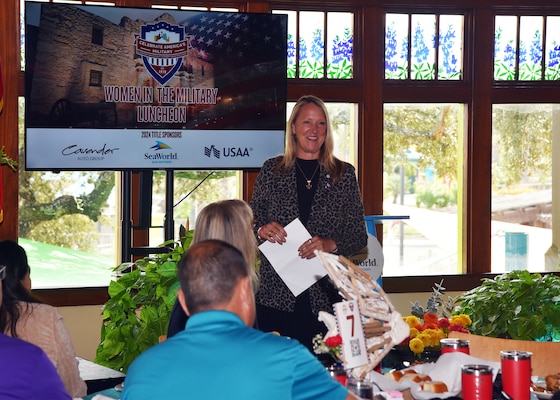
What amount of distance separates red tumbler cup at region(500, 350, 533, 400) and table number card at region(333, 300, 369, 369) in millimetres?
462

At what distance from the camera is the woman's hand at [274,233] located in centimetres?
358

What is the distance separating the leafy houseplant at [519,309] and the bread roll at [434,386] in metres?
2.24

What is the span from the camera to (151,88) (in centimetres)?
539

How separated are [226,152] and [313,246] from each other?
212 centimetres

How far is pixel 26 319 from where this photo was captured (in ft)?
9.36

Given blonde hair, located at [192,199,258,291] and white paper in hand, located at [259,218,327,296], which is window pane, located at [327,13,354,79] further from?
blonde hair, located at [192,199,258,291]

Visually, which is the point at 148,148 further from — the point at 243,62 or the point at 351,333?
the point at 351,333

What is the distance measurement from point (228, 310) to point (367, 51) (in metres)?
4.60

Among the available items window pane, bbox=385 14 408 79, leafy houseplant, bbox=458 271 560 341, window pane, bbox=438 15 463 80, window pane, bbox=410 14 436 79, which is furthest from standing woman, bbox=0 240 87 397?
window pane, bbox=438 15 463 80

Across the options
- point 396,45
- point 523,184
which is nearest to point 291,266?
point 396,45

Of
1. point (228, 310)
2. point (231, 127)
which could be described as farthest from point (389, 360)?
point (231, 127)

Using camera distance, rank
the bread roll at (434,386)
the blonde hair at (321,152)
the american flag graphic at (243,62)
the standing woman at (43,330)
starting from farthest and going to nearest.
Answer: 1. the american flag graphic at (243,62)
2. the blonde hair at (321,152)
3. the standing woman at (43,330)
4. the bread roll at (434,386)

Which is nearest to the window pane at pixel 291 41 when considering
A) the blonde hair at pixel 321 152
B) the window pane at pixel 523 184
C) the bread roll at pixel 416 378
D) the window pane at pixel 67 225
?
the window pane at pixel 67 225

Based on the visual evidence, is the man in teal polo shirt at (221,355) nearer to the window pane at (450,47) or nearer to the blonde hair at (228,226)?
the blonde hair at (228,226)
